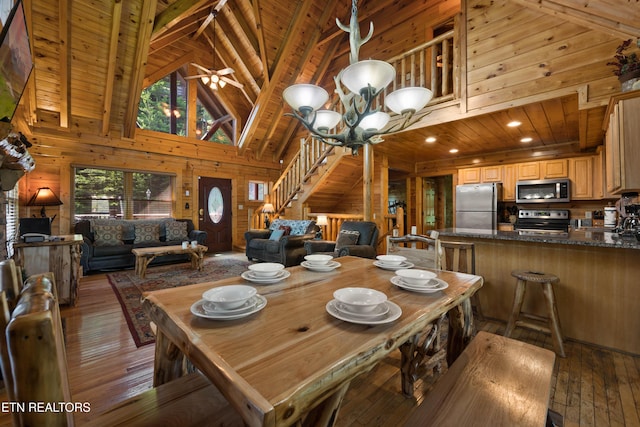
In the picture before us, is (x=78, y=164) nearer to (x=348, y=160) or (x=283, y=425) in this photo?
(x=348, y=160)

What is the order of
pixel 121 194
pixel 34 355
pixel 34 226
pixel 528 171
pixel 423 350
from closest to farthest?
pixel 34 355 < pixel 423 350 < pixel 34 226 < pixel 528 171 < pixel 121 194

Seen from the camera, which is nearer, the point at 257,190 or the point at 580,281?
the point at 580,281

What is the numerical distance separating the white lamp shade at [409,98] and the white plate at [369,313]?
1.81 metres

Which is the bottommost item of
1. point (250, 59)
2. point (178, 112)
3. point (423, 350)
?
point (423, 350)

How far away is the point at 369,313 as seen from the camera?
3.26 ft

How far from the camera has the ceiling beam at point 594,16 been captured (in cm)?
243

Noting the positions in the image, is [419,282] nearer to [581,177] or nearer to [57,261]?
[57,261]

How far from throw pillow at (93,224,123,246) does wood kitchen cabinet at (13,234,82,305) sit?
1.92m

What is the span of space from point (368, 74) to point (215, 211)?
6167mm

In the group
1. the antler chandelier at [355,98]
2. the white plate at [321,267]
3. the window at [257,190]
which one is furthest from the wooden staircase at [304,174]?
the white plate at [321,267]

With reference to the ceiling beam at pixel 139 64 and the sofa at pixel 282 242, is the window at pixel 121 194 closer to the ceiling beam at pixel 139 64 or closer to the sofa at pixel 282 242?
the ceiling beam at pixel 139 64

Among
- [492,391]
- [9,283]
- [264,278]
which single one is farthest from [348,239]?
[9,283]

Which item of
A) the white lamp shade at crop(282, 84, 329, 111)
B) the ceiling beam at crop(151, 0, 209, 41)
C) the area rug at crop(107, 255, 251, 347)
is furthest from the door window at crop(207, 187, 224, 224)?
the white lamp shade at crop(282, 84, 329, 111)

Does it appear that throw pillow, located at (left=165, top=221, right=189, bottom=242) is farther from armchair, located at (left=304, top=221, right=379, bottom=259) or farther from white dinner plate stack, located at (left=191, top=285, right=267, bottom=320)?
white dinner plate stack, located at (left=191, top=285, right=267, bottom=320)
